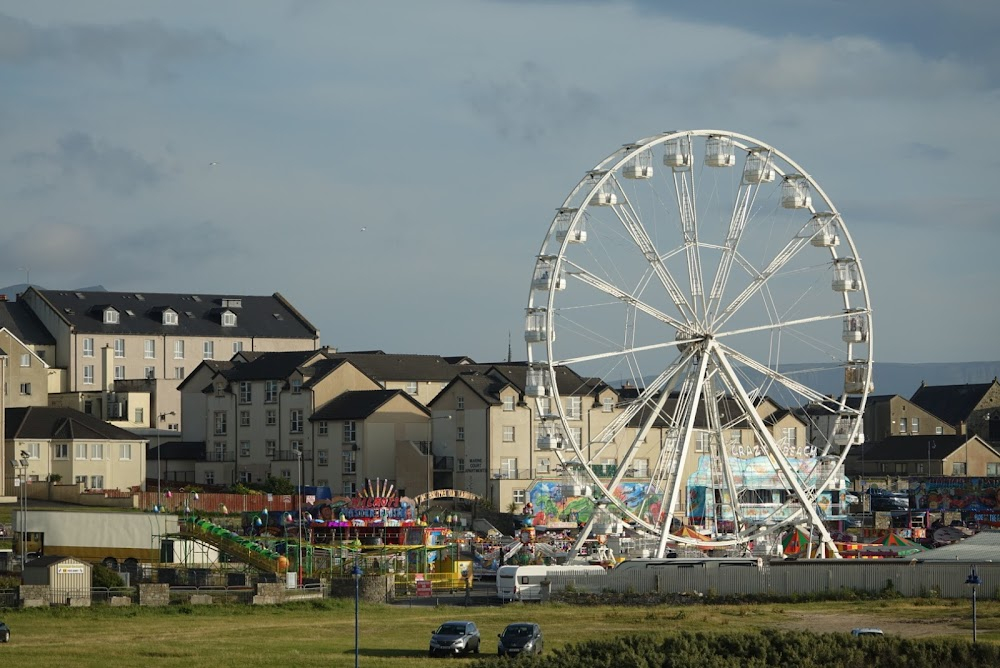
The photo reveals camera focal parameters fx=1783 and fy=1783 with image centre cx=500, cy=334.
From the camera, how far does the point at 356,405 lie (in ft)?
359

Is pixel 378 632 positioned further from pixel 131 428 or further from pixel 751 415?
pixel 131 428

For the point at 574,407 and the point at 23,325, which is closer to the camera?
the point at 574,407

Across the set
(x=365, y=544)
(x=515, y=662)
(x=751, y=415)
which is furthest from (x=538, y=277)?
(x=515, y=662)

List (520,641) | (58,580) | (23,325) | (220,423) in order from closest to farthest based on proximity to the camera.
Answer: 1. (520,641)
2. (58,580)
3. (220,423)
4. (23,325)

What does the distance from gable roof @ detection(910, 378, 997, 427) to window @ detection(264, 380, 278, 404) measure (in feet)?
231

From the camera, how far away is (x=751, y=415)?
74562mm

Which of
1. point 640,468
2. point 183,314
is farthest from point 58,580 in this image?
point 183,314

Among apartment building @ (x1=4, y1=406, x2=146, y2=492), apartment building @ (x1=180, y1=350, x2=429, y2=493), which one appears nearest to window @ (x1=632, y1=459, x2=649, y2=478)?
apartment building @ (x1=180, y1=350, x2=429, y2=493)

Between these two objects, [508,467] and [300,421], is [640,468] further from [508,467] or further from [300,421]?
[300,421]

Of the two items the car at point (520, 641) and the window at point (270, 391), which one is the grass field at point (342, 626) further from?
the window at point (270, 391)

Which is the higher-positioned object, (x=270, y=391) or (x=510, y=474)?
(x=270, y=391)

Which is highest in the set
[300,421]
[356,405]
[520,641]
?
[356,405]

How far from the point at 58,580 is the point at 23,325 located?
2684 inches

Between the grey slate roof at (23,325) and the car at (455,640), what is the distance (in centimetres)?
8396
